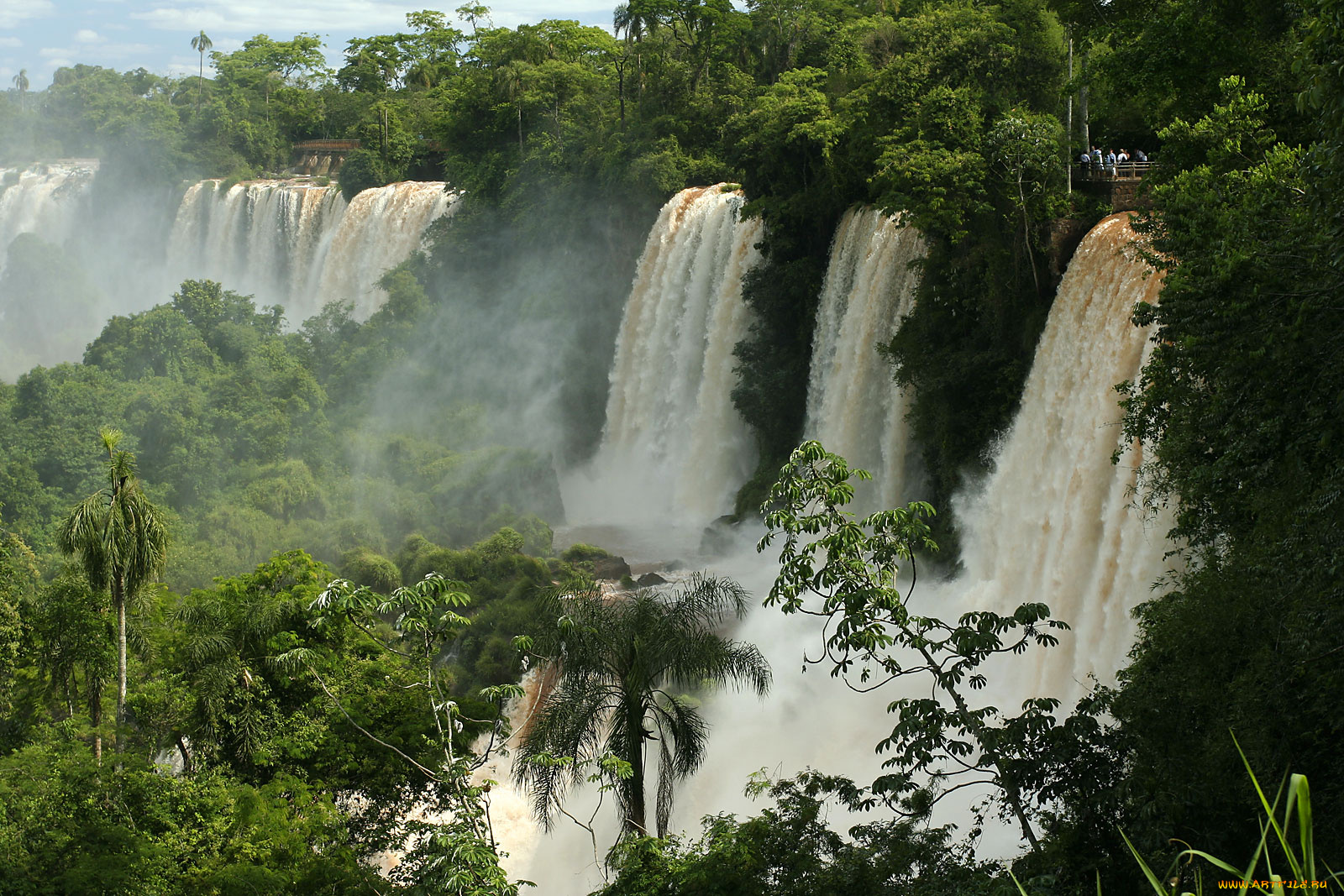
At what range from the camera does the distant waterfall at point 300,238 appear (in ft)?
147

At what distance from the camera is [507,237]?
42.0m

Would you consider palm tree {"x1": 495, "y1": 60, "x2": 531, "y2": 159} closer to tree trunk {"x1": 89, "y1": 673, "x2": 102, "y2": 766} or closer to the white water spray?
the white water spray

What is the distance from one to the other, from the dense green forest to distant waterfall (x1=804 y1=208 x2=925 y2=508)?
1236mm

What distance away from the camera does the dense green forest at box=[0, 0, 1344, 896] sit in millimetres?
9500

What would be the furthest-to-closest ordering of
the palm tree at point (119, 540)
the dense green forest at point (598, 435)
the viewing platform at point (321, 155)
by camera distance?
the viewing platform at point (321, 155) < the palm tree at point (119, 540) < the dense green forest at point (598, 435)

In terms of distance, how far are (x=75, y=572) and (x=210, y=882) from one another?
5529 mm

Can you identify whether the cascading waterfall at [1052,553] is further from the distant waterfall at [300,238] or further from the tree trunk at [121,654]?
the distant waterfall at [300,238]

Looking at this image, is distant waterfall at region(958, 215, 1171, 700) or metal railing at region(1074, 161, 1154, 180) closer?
distant waterfall at region(958, 215, 1171, 700)

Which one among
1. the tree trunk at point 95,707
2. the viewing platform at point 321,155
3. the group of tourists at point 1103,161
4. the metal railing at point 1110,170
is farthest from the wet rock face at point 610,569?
the viewing platform at point 321,155

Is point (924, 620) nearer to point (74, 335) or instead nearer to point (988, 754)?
point (988, 754)

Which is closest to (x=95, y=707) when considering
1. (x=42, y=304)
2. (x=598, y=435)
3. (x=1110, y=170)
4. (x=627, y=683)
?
(x=627, y=683)

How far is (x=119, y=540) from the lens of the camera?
13.2 m

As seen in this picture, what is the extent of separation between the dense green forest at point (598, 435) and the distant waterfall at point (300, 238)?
218 cm

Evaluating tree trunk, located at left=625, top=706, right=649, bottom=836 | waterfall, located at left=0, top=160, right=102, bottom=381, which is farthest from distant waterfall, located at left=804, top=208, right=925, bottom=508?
waterfall, located at left=0, top=160, right=102, bottom=381
